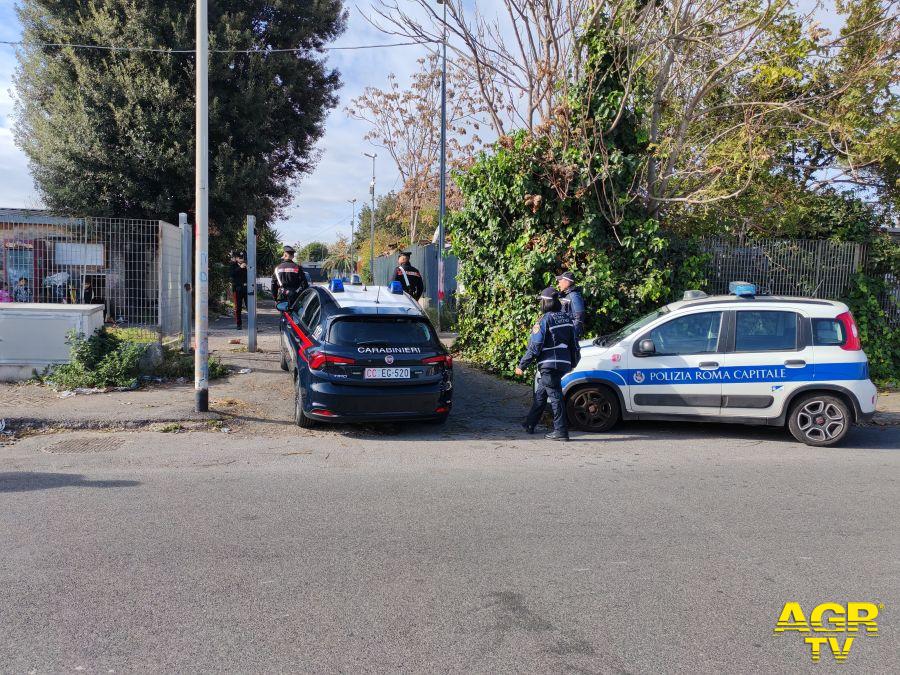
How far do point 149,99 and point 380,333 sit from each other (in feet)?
39.7

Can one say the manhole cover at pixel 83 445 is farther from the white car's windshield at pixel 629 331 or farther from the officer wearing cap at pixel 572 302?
the white car's windshield at pixel 629 331

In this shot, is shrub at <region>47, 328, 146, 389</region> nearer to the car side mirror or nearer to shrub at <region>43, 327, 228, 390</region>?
shrub at <region>43, 327, 228, 390</region>

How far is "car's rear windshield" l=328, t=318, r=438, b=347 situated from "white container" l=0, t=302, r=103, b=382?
445 cm

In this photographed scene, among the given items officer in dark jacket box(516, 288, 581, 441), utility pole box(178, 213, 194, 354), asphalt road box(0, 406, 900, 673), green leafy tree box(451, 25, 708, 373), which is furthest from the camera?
utility pole box(178, 213, 194, 354)

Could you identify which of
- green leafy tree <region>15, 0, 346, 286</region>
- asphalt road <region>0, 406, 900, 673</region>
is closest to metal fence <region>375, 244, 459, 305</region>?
green leafy tree <region>15, 0, 346, 286</region>

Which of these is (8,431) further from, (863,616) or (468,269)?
(863,616)

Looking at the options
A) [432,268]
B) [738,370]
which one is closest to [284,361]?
[738,370]

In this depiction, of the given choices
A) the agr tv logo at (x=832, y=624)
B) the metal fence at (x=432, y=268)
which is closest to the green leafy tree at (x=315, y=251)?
the metal fence at (x=432, y=268)

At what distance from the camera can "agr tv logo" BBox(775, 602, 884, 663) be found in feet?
10.8

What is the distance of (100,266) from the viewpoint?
11.4 metres

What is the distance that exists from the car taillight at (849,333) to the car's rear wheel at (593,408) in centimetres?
257

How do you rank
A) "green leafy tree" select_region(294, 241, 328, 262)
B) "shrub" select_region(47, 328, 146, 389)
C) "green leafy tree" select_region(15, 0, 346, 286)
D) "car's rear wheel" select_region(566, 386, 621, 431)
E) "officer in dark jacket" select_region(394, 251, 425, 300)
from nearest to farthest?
"car's rear wheel" select_region(566, 386, 621, 431)
"shrub" select_region(47, 328, 146, 389)
"officer in dark jacket" select_region(394, 251, 425, 300)
"green leafy tree" select_region(15, 0, 346, 286)
"green leafy tree" select_region(294, 241, 328, 262)

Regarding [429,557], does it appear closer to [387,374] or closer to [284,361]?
[387,374]

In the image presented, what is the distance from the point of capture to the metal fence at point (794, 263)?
1168cm
